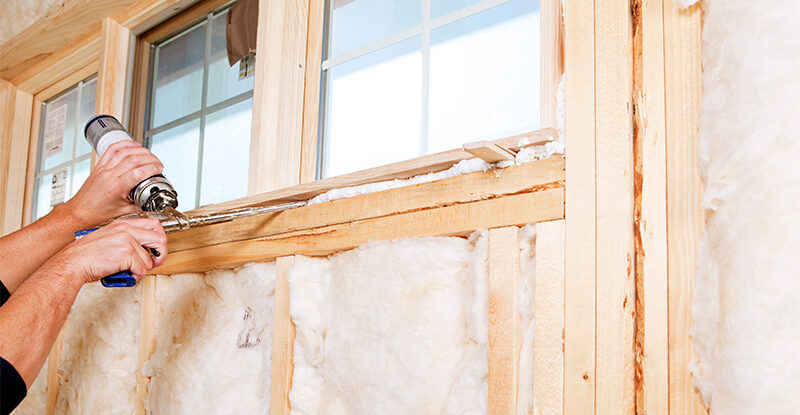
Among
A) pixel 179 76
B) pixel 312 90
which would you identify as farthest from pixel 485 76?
pixel 179 76

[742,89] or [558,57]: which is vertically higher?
[558,57]

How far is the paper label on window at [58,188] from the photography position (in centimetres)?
239

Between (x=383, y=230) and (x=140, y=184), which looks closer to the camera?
(x=383, y=230)

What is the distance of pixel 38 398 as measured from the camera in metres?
1.85

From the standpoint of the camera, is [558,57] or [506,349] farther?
[558,57]

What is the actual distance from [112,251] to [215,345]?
0.35 metres

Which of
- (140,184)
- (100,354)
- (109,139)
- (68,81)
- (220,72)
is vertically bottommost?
(100,354)

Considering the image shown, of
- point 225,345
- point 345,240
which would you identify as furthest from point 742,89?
point 225,345

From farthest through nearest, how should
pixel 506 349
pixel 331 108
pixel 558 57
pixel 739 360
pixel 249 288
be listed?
pixel 331 108 < pixel 249 288 < pixel 558 57 < pixel 506 349 < pixel 739 360

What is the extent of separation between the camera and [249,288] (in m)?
1.37

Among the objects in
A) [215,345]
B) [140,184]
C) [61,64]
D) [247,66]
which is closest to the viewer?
[140,184]

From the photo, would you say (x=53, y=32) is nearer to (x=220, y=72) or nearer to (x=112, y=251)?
(x=220, y=72)

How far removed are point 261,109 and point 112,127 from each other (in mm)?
309

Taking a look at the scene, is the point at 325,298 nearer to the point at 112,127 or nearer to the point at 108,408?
the point at 112,127
